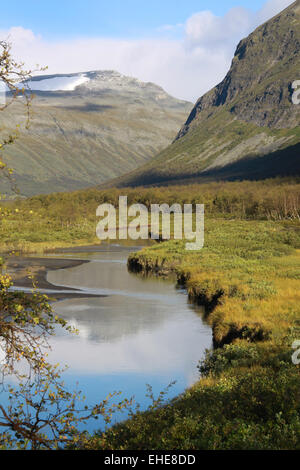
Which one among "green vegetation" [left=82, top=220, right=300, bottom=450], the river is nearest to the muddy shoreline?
the river

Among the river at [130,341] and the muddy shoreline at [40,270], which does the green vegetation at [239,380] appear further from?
the muddy shoreline at [40,270]

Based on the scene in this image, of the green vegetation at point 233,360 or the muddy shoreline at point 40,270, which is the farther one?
the muddy shoreline at point 40,270

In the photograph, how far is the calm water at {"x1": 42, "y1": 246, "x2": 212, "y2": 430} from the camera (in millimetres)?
26172

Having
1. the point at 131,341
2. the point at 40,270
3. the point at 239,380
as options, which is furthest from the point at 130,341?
the point at 40,270

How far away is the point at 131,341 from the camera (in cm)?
3456

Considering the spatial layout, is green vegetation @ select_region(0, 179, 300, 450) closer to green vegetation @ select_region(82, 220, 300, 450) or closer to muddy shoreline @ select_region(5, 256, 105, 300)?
green vegetation @ select_region(82, 220, 300, 450)

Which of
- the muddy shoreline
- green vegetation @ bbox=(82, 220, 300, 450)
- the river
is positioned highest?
green vegetation @ bbox=(82, 220, 300, 450)

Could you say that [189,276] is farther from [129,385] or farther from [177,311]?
[129,385]

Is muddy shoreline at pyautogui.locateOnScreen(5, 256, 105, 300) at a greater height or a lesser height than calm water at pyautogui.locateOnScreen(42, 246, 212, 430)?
greater

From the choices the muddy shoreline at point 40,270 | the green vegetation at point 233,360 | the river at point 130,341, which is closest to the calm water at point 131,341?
the river at point 130,341

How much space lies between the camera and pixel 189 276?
57375 millimetres

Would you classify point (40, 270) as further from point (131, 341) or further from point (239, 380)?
point (239, 380)

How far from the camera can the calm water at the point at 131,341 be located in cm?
2617
